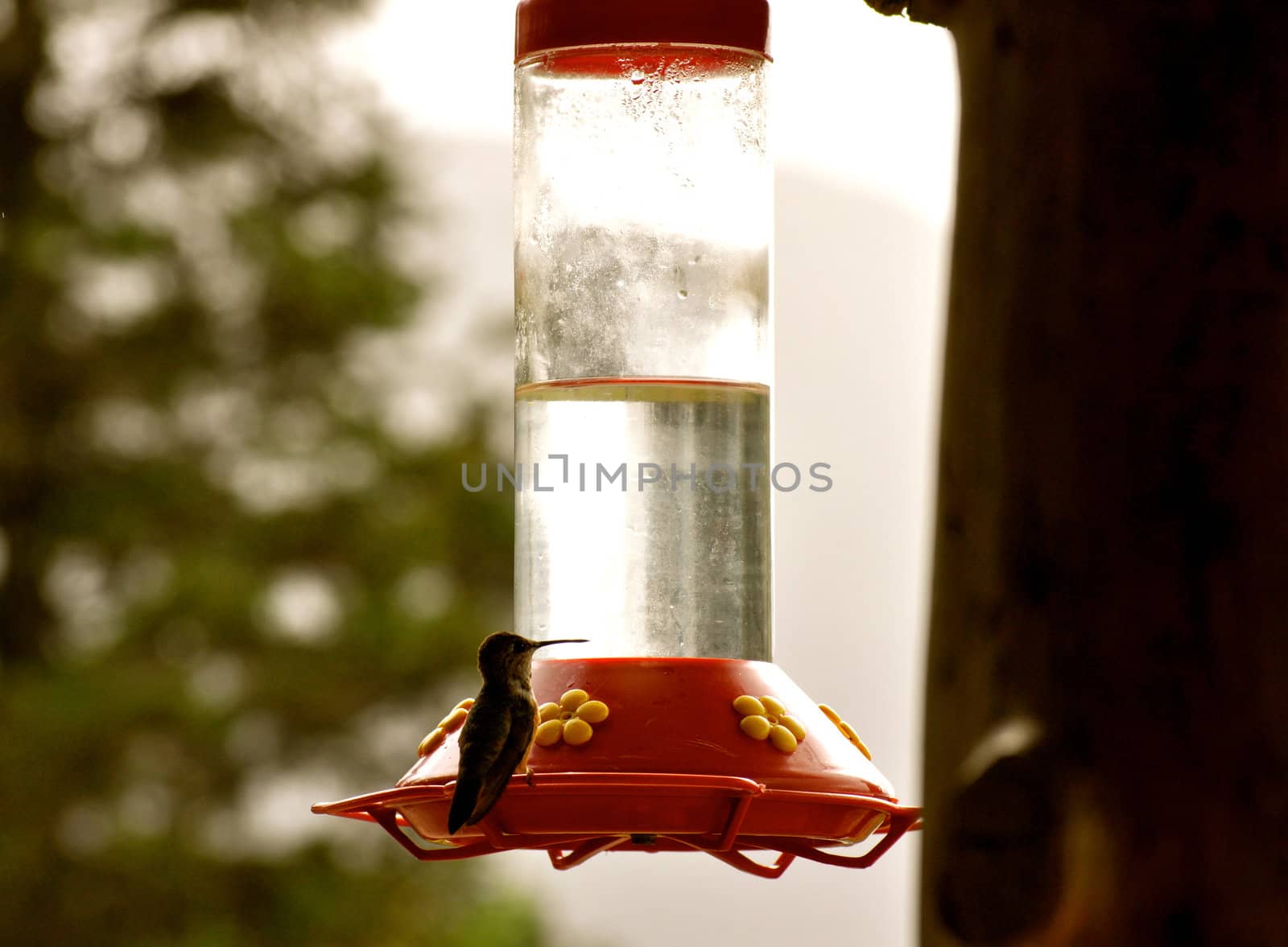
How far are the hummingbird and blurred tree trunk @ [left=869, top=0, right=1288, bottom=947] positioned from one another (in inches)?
25.0

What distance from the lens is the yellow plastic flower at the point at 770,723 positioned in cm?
222

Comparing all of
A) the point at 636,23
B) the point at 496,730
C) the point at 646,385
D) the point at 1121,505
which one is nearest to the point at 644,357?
the point at 646,385

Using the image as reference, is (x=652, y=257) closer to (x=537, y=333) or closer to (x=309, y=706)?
(x=537, y=333)

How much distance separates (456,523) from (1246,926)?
8718 millimetres

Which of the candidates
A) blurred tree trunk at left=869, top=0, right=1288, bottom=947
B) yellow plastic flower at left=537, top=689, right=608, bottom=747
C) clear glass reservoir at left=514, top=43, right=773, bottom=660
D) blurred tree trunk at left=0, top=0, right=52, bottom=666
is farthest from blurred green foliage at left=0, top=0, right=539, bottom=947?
blurred tree trunk at left=869, top=0, right=1288, bottom=947

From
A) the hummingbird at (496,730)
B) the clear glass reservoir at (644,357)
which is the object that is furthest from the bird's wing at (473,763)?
the clear glass reservoir at (644,357)

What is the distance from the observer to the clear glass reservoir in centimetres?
266

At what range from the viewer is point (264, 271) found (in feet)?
32.2

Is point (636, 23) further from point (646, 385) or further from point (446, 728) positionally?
point (446, 728)

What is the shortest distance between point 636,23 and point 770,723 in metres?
1.01

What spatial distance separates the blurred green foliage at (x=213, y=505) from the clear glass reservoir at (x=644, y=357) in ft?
22.4

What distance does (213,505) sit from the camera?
382 inches

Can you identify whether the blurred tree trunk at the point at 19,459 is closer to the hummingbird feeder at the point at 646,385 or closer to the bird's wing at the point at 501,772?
the hummingbird feeder at the point at 646,385

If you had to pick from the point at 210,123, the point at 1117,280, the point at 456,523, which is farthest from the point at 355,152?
the point at 1117,280
